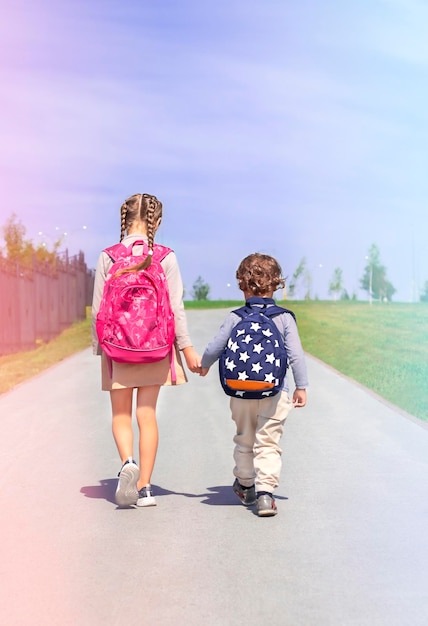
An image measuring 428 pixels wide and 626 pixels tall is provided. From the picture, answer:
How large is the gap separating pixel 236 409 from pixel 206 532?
91cm

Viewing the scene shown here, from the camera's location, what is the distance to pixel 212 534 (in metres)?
5.75

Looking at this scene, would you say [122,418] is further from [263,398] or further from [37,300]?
[37,300]

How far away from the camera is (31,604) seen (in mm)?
4496

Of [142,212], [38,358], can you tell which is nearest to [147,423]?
[142,212]

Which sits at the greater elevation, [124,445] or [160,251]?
[160,251]

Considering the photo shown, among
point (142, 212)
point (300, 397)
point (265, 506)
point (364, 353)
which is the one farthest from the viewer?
point (364, 353)

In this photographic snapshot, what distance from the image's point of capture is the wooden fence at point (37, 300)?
920 inches

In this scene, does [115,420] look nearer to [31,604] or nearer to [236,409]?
[236,409]

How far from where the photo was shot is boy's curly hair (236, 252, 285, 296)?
6.34 meters

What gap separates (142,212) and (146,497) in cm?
177

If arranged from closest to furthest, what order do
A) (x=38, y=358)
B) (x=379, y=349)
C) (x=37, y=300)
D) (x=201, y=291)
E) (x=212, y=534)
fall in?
(x=212, y=534) < (x=38, y=358) < (x=379, y=349) < (x=37, y=300) < (x=201, y=291)

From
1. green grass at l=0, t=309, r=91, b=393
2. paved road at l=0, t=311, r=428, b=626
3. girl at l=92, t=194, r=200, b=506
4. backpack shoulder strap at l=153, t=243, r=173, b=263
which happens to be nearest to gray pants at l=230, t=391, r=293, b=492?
paved road at l=0, t=311, r=428, b=626

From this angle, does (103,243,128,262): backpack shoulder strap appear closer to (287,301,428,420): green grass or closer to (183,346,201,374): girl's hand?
(183,346,201,374): girl's hand

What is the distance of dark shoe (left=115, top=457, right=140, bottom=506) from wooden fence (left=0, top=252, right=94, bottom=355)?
16724 mm
